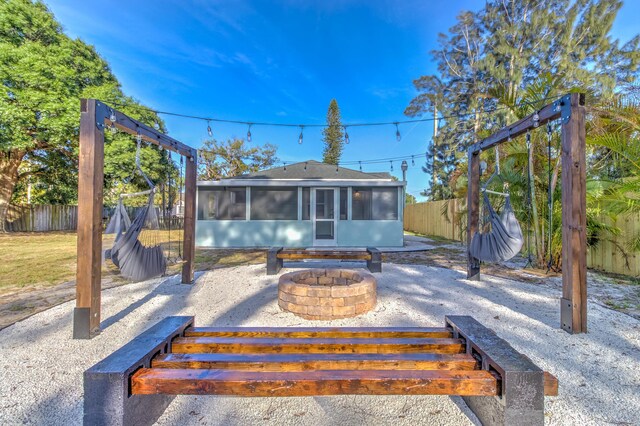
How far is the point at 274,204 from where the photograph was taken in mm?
9969

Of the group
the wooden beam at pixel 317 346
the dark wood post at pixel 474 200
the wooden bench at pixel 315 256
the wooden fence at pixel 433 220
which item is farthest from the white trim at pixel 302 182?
the wooden beam at pixel 317 346

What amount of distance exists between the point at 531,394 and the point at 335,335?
1.05 m

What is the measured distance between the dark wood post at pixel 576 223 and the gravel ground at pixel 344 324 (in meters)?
0.21

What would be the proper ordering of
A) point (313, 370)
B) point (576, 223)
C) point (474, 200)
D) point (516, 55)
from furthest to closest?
point (516, 55) → point (474, 200) → point (576, 223) → point (313, 370)

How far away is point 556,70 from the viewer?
55.1ft

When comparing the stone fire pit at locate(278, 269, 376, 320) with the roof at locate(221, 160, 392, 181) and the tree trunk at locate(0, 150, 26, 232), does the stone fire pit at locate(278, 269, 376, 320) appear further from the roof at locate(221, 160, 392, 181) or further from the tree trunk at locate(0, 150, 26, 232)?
the tree trunk at locate(0, 150, 26, 232)

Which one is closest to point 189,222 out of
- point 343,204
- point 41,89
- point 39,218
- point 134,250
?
point 134,250

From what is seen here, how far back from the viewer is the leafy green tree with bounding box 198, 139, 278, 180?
25.7m

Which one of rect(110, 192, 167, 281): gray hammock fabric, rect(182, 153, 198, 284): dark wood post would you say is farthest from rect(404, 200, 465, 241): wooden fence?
rect(110, 192, 167, 281): gray hammock fabric

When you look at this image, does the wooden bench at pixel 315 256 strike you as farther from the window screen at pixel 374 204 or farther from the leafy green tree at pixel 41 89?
the leafy green tree at pixel 41 89

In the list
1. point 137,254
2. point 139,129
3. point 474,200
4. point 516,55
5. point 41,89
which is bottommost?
point 137,254

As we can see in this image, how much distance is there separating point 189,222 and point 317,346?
3.51 m

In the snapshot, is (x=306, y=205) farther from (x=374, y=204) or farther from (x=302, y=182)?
(x=374, y=204)

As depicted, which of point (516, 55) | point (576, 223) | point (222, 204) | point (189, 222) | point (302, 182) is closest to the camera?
point (576, 223)
